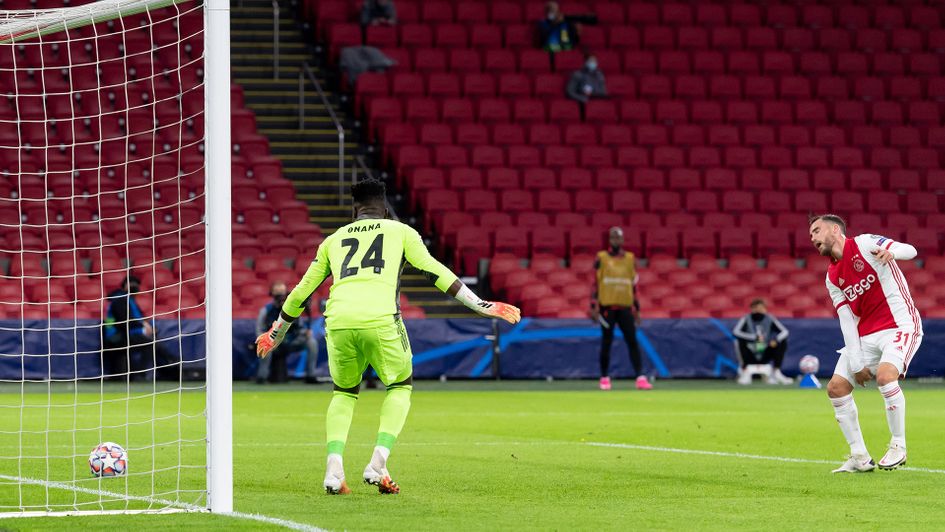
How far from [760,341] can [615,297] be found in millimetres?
3323

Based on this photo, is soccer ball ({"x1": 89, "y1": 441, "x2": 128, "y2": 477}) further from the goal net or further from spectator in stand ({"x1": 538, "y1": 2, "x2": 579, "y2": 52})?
spectator in stand ({"x1": 538, "y1": 2, "x2": 579, "y2": 52})

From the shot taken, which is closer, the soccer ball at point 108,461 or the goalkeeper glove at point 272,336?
the goalkeeper glove at point 272,336

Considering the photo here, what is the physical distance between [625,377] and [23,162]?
35.7 ft

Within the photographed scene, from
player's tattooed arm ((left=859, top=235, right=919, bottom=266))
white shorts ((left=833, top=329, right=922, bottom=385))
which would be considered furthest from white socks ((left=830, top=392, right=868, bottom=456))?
player's tattooed arm ((left=859, top=235, right=919, bottom=266))

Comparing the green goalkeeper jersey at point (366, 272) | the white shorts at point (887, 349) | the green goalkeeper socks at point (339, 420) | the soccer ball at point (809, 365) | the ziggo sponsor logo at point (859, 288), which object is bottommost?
the soccer ball at point (809, 365)

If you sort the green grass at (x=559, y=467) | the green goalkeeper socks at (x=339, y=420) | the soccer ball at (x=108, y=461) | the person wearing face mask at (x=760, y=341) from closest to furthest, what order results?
the green grass at (x=559, y=467)
the green goalkeeper socks at (x=339, y=420)
the soccer ball at (x=108, y=461)
the person wearing face mask at (x=760, y=341)

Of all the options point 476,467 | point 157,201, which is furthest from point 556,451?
point 157,201

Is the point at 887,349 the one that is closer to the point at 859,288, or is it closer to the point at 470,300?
the point at 859,288

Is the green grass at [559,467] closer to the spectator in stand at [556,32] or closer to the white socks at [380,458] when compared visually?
the white socks at [380,458]

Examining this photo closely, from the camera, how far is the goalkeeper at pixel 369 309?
8500mm

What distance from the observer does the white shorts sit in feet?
32.7

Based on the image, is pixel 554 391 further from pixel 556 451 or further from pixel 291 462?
pixel 291 462

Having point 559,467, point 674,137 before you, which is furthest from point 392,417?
point 674,137

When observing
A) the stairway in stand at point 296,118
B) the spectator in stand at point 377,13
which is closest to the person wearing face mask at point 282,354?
the stairway in stand at point 296,118
